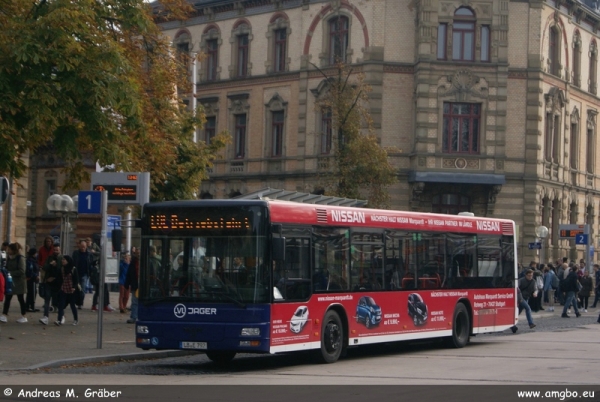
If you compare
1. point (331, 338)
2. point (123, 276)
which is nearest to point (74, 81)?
point (331, 338)

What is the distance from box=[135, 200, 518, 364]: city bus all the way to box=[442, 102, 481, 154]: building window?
92.9ft

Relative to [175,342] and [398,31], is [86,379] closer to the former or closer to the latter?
[175,342]

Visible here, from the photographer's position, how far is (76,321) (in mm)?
24531

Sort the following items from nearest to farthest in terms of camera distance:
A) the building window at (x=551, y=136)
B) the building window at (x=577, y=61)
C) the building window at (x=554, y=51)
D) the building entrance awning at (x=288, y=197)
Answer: the building entrance awning at (x=288, y=197) < the building window at (x=551, y=136) < the building window at (x=554, y=51) < the building window at (x=577, y=61)

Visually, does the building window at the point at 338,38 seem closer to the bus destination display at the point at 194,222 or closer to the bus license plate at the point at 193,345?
the bus destination display at the point at 194,222

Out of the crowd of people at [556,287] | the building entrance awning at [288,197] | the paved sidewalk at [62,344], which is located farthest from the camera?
the crowd of people at [556,287]

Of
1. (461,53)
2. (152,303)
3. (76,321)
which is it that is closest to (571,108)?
(461,53)

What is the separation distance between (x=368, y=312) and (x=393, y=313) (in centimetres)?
90

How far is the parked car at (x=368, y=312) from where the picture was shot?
19.0 metres

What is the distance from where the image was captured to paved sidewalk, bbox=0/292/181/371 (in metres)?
17.5

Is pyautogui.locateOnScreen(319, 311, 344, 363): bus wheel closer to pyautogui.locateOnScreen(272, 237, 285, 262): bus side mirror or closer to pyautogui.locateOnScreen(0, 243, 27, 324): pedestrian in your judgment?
pyautogui.locateOnScreen(272, 237, 285, 262): bus side mirror

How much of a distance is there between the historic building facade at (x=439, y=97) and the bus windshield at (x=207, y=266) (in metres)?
28.6

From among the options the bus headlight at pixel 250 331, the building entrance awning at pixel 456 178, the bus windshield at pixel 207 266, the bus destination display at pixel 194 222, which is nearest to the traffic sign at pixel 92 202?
the bus destination display at pixel 194 222

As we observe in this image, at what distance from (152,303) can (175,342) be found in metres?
0.72
